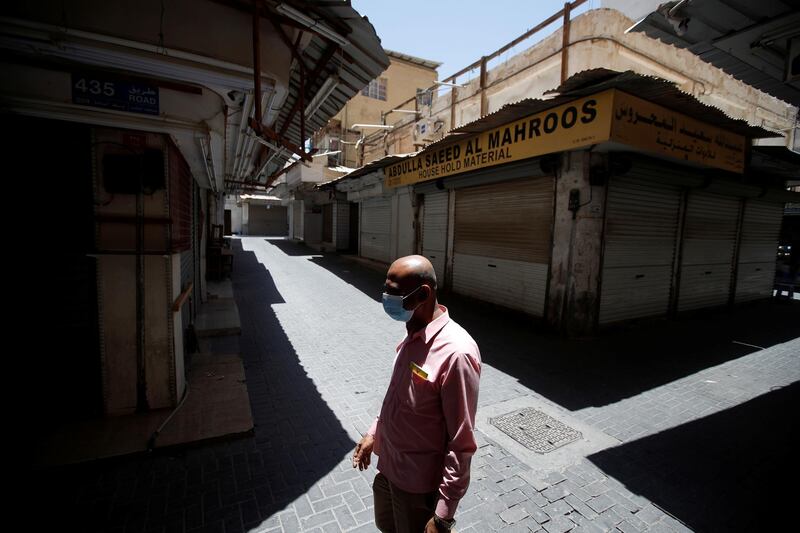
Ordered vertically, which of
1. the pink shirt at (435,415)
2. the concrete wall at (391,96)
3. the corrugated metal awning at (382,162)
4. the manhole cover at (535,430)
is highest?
the concrete wall at (391,96)

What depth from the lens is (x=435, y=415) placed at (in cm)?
189

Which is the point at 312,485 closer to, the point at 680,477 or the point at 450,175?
the point at 680,477

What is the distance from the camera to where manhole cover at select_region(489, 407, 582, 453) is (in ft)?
13.0

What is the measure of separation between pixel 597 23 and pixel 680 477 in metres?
11.0

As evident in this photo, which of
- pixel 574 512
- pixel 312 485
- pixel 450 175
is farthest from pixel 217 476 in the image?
pixel 450 175

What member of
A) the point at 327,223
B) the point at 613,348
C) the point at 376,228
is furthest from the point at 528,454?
the point at 327,223

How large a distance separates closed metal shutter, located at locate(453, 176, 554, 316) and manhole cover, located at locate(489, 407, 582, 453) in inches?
169

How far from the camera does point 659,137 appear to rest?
680 cm

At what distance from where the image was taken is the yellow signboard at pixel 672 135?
626 cm

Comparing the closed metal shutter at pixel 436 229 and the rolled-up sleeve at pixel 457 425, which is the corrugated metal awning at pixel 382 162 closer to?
the closed metal shutter at pixel 436 229

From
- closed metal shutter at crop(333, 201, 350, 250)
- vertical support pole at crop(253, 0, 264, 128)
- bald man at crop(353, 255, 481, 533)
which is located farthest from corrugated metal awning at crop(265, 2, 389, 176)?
closed metal shutter at crop(333, 201, 350, 250)

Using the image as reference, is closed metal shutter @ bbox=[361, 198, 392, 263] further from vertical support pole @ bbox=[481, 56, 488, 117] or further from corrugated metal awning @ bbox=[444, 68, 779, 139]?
corrugated metal awning @ bbox=[444, 68, 779, 139]

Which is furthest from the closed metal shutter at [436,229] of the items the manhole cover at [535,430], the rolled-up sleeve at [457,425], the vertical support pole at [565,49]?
the rolled-up sleeve at [457,425]

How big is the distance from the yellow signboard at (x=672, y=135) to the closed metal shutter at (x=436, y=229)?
20.3 ft
